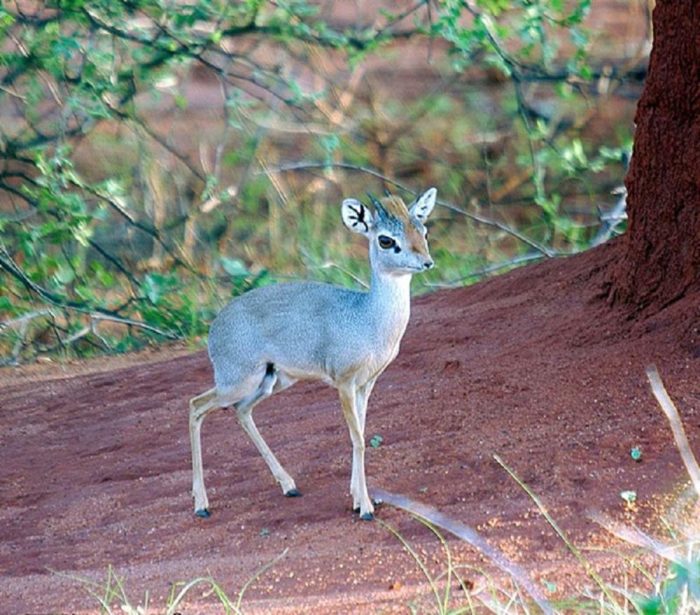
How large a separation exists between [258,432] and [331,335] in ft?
2.36

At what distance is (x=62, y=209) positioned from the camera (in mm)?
8961

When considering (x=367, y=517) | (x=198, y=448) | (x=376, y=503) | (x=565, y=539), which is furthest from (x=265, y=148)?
(x=565, y=539)

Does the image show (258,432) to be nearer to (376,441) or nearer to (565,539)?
(376,441)

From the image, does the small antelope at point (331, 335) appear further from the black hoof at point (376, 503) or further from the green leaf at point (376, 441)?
the green leaf at point (376, 441)

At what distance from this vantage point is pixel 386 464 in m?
5.98

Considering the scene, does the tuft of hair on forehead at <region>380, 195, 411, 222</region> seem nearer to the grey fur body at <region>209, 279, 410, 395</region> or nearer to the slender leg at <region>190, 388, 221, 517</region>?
the grey fur body at <region>209, 279, 410, 395</region>

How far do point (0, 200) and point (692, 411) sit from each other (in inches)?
368

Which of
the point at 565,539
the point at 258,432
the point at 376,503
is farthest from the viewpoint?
the point at 258,432

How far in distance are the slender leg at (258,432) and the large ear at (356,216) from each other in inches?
27.2

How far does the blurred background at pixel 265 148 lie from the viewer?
934cm

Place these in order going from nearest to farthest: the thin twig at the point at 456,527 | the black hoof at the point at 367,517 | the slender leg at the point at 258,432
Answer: the thin twig at the point at 456,527, the black hoof at the point at 367,517, the slender leg at the point at 258,432

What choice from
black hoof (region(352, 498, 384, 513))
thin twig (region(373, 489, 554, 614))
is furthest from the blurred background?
thin twig (region(373, 489, 554, 614))

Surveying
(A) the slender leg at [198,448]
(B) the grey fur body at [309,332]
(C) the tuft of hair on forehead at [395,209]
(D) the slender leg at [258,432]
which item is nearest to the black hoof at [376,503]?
(D) the slender leg at [258,432]

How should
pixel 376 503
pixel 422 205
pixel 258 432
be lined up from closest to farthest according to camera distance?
pixel 376 503 → pixel 422 205 → pixel 258 432
